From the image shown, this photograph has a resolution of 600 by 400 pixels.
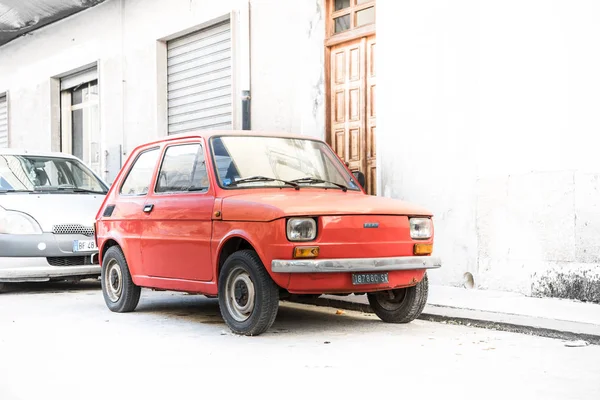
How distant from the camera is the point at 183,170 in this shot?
836 cm

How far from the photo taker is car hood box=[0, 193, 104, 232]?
11047mm

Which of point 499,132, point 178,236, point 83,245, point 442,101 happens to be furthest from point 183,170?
point 442,101

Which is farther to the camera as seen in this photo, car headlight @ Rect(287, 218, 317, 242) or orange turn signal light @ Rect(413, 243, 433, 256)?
orange turn signal light @ Rect(413, 243, 433, 256)

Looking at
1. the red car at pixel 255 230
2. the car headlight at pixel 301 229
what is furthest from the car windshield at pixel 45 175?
the car headlight at pixel 301 229

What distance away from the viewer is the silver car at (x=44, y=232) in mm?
10820

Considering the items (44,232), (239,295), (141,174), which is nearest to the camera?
(239,295)

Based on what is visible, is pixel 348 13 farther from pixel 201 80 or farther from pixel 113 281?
pixel 113 281

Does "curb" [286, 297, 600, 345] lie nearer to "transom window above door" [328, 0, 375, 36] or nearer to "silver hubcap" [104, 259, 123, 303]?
"silver hubcap" [104, 259, 123, 303]

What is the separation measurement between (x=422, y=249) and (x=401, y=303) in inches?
26.8

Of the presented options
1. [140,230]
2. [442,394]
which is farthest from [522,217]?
[442,394]

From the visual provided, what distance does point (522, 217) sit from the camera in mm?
10156

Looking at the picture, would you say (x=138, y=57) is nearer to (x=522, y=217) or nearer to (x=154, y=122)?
(x=154, y=122)

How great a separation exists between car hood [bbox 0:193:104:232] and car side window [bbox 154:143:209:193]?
2.84 m

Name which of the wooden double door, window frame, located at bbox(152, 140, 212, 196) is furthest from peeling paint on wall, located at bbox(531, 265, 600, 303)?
window frame, located at bbox(152, 140, 212, 196)
